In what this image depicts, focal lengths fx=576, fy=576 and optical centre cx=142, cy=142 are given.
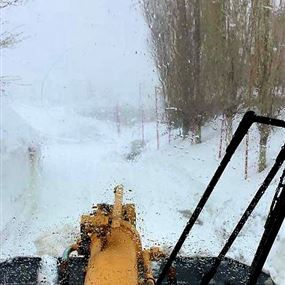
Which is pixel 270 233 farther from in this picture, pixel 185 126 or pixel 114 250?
pixel 185 126

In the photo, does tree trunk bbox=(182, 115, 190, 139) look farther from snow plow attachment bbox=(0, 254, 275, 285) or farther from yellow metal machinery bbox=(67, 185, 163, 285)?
yellow metal machinery bbox=(67, 185, 163, 285)

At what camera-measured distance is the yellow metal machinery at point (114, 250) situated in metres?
3.38

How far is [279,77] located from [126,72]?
18.0 m

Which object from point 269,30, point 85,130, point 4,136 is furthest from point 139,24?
point 269,30

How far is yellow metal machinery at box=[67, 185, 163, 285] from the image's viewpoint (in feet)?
11.1

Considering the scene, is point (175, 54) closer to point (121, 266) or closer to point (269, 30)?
point (269, 30)

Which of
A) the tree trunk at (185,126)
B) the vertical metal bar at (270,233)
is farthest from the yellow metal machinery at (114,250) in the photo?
the tree trunk at (185,126)

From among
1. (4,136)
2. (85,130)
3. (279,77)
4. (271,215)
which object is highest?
(271,215)

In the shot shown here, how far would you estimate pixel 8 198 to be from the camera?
42.2ft

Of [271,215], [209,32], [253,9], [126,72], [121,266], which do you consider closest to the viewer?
[271,215]

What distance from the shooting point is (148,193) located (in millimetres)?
13984

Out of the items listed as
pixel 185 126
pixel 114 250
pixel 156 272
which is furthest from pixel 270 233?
pixel 185 126

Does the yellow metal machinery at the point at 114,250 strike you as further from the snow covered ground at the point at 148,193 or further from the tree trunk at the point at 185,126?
the tree trunk at the point at 185,126

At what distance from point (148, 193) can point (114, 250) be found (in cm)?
1017
